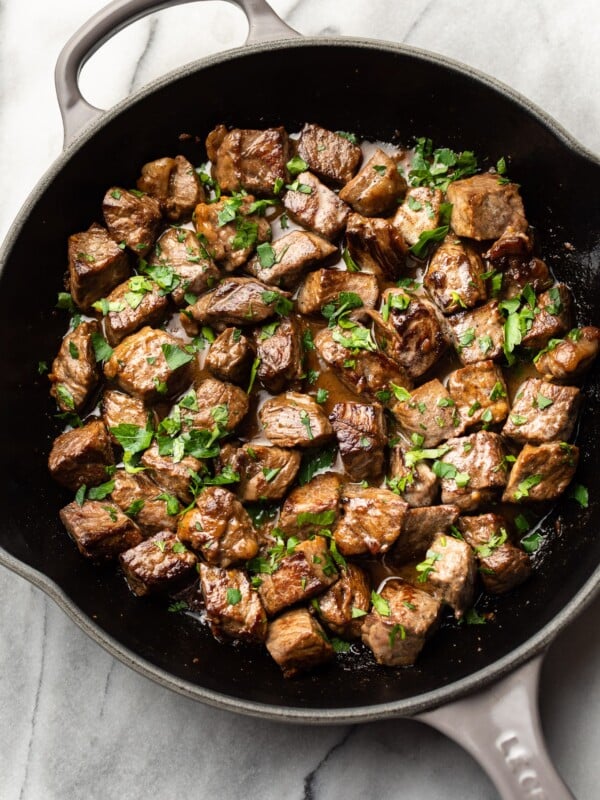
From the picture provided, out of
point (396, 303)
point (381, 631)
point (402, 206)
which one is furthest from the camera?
point (402, 206)

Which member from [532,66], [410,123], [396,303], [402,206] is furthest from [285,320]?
[532,66]

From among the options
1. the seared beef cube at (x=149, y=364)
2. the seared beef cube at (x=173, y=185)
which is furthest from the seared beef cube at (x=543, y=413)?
the seared beef cube at (x=173, y=185)

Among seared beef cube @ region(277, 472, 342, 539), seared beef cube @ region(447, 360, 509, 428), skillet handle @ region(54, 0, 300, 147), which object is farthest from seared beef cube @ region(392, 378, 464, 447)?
skillet handle @ region(54, 0, 300, 147)

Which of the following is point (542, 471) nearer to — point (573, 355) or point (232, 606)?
point (573, 355)

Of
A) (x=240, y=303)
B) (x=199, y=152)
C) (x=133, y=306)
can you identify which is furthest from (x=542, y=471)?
(x=199, y=152)

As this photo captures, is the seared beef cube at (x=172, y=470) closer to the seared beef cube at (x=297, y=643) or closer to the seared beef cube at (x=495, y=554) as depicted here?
the seared beef cube at (x=297, y=643)

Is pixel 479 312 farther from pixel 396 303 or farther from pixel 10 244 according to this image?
pixel 10 244

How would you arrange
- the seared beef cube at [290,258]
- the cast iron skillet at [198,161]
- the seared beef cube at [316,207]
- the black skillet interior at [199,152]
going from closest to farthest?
the cast iron skillet at [198,161]
the black skillet interior at [199,152]
the seared beef cube at [290,258]
the seared beef cube at [316,207]
